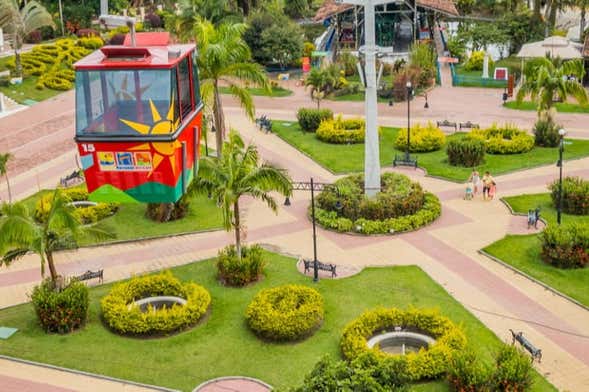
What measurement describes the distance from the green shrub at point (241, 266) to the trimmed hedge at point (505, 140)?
17478mm

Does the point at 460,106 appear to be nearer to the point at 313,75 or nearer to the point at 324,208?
the point at 313,75

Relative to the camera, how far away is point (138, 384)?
72.4 ft

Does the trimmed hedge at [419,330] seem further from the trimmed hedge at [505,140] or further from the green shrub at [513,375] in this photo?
the trimmed hedge at [505,140]

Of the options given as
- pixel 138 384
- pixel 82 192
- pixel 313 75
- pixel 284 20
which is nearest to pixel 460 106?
pixel 313 75

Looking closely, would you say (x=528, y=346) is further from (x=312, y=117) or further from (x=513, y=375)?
(x=312, y=117)

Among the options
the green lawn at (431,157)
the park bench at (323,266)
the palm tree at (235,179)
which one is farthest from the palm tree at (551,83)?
the palm tree at (235,179)

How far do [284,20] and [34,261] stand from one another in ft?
139

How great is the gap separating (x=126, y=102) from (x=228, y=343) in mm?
8017

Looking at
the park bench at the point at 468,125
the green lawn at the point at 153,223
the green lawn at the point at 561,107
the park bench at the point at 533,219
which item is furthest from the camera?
the green lawn at the point at 561,107

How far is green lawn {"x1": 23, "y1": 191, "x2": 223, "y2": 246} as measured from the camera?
33.0 m

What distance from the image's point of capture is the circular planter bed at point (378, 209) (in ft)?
105

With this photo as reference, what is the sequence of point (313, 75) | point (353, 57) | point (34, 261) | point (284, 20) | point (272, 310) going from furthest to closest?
point (284, 20)
point (353, 57)
point (313, 75)
point (34, 261)
point (272, 310)

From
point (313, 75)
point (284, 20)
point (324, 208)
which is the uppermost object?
point (284, 20)

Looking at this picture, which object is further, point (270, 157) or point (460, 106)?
point (460, 106)
